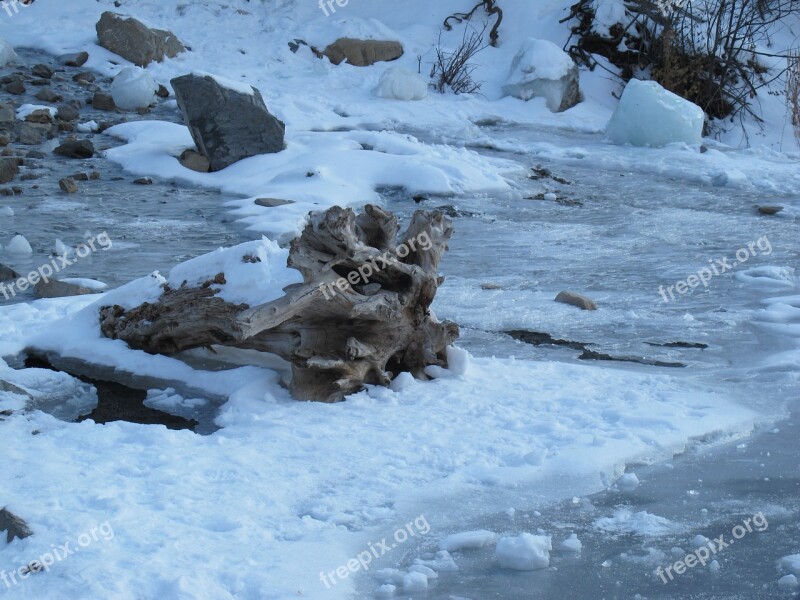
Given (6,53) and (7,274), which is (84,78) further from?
(7,274)

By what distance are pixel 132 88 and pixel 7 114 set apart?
164 cm

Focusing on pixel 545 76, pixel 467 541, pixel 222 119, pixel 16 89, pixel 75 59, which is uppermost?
pixel 545 76

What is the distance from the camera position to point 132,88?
1234 centimetres

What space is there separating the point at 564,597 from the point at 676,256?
16.7 feet

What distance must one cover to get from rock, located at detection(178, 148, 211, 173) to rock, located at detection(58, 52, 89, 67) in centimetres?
473

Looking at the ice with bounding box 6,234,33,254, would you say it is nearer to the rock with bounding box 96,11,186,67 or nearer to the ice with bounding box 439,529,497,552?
the ice with bounding box 439,529,497,552

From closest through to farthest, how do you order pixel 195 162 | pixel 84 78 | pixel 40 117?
pixel 195 162 < pixel 40 117 < pixel 84 78

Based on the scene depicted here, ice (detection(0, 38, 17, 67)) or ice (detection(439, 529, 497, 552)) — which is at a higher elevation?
ice (detection(439, 529, 497, 552))

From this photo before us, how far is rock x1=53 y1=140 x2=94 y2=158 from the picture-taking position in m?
10.3

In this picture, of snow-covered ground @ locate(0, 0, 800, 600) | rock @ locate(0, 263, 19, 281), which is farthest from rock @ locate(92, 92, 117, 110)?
rock @ locate(0, 263, 19, 281)

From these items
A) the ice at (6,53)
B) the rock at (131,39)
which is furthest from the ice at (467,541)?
the ice at (6,53)

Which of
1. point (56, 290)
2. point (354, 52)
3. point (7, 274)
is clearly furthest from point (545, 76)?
point (56, 290)

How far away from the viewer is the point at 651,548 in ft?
9.59

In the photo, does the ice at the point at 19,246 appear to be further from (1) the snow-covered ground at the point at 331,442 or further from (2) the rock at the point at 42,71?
(2) the rock at the point at 42,71
